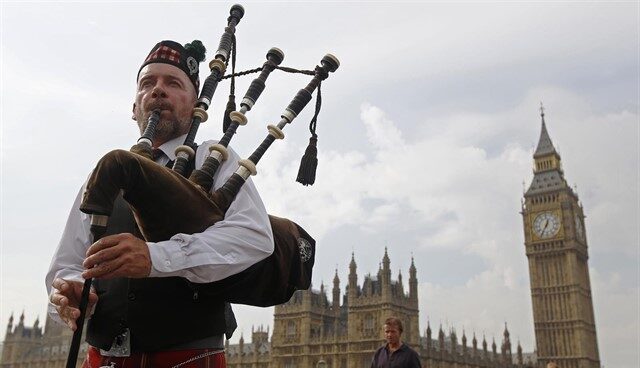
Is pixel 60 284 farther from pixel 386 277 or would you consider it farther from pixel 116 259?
pixel 386 277

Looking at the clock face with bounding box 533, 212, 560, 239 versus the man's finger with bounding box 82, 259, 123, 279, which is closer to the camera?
the man's finger with bounding box 82, 259, 123, 279

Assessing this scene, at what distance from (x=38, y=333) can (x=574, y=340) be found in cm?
6073

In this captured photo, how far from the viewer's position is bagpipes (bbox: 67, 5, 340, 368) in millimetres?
1834

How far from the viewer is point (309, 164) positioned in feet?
10.4

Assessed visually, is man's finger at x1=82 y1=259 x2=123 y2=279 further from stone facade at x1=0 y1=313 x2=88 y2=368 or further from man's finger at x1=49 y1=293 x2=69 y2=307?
stone facade at x1=0 y1=313 x2=88 y2=368

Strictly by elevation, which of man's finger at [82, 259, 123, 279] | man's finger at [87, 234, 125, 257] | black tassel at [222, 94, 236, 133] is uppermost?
black tassel at [222, 94, 236, 133]

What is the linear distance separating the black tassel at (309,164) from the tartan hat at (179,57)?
0.68 meters

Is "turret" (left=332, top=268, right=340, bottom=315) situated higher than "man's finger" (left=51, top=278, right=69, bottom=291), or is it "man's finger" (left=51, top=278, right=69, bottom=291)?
"turret" (left=332, top=268, right=340, bottom=315)

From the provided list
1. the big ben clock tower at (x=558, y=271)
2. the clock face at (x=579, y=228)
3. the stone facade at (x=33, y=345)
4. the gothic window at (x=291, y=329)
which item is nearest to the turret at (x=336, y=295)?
the gothic window at (x=291, y=329)

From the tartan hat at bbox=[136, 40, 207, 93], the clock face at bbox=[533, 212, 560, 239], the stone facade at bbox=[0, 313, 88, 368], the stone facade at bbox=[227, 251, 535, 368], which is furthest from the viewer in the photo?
the stone facade at bbox=[0, 313, 88, 368]

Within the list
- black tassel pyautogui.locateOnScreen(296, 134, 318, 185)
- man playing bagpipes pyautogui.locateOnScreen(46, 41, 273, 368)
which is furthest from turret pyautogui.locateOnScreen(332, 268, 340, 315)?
man playing bagpipes pyautogui.locateOnScreen(46, 41, 273, 368)

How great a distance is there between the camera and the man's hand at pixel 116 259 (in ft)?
5.97

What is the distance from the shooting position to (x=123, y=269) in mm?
1826

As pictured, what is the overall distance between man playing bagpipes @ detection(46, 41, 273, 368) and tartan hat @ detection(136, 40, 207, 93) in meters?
0.20
